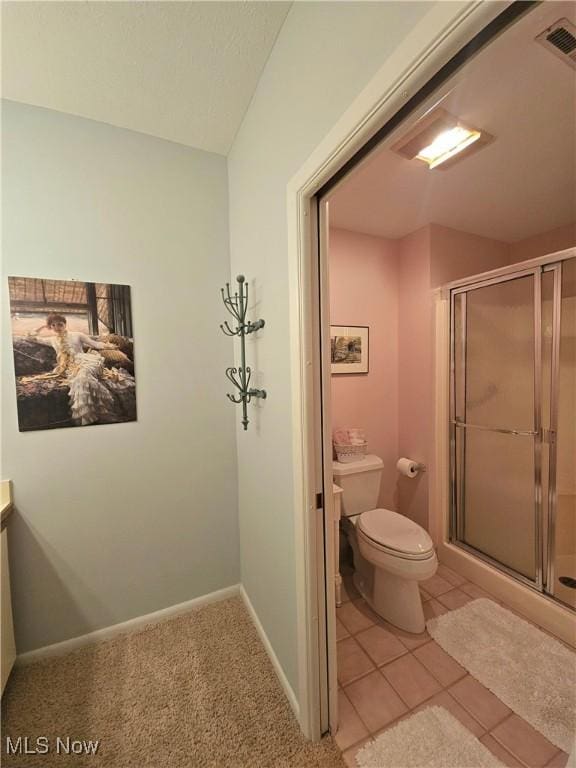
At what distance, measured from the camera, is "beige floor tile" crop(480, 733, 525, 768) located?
104cm

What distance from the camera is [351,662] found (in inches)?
56.3

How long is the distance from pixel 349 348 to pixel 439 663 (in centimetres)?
185

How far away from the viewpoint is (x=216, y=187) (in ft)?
5.48

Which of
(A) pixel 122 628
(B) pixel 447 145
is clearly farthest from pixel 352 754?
(B) pixel 447 145

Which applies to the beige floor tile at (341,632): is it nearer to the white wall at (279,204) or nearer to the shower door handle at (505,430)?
the white wall at (279,204)

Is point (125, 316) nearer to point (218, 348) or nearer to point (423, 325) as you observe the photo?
point (218, 348)

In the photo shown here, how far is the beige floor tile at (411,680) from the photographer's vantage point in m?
1.26

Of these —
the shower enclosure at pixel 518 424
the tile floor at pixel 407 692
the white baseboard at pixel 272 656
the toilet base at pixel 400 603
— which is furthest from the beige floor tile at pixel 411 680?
the shower enclosure at pixel 518 424

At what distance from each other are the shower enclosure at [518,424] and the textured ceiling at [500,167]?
0.49 m

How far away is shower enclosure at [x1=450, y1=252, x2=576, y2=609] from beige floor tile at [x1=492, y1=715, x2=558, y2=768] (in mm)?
733

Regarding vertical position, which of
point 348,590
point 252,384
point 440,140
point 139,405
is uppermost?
point 440,140

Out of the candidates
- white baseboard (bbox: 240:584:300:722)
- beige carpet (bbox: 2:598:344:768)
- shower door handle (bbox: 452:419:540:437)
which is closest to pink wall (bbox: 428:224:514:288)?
shower door handle (bbox: 452:419:540:437)

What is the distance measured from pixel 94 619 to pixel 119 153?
7.94 feet

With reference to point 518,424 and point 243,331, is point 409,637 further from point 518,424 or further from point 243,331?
point 243,331
